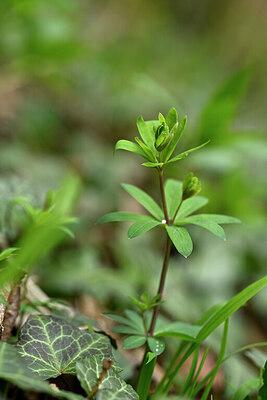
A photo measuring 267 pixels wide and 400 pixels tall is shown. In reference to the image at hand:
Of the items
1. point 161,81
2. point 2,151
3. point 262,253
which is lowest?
point 262,253

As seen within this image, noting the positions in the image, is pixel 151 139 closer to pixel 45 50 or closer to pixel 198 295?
pixel 198 295

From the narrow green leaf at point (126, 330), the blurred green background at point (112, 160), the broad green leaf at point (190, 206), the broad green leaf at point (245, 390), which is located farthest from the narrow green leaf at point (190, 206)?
the blurred green background at point (112, 160)

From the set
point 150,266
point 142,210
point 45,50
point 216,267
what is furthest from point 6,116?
point 216,267

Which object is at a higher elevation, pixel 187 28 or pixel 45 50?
pixel 187 28

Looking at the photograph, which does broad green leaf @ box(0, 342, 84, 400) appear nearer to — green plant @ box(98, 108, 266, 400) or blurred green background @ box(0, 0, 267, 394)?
green plant @ box(98, 108, 266, 400)

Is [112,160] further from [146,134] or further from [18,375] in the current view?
[18,375]

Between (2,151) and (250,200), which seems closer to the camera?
(2,151)
